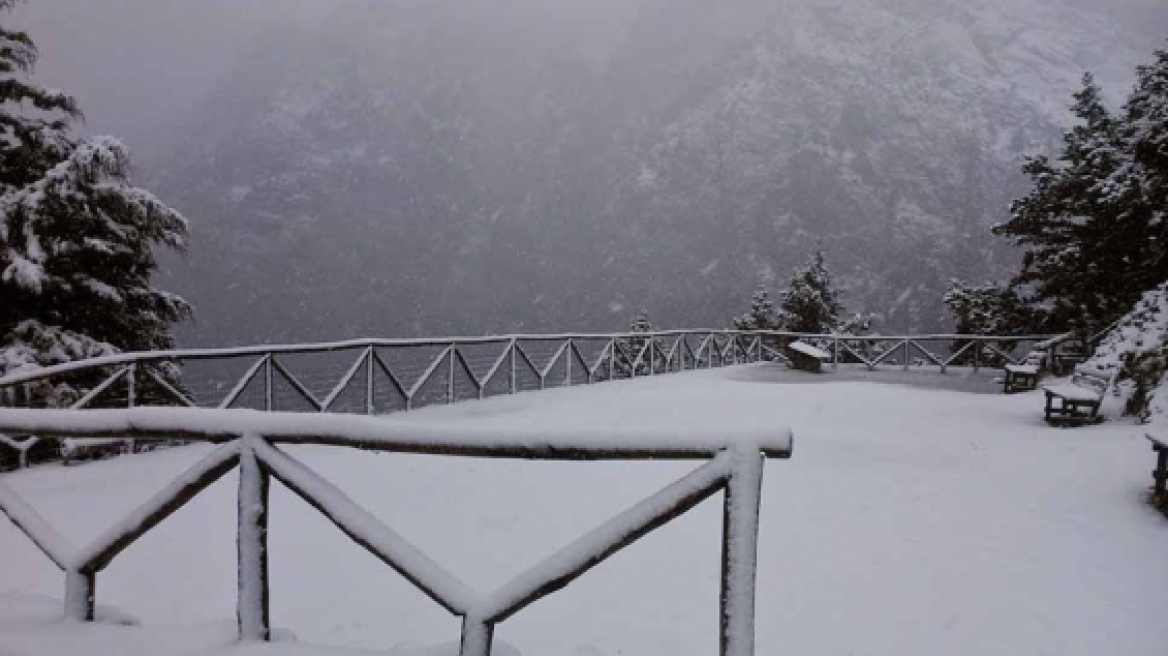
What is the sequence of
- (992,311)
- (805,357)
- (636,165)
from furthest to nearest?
(636,165), (992,311), (805,357)

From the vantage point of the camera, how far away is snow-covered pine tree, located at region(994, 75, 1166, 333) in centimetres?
1880

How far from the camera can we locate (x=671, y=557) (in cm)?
503

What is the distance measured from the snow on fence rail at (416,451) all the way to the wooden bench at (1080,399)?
31.4 feet

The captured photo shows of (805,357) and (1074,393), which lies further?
(805,357)

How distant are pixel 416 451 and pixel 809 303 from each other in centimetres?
3164

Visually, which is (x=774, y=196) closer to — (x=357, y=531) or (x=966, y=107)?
(x=966, y=107)

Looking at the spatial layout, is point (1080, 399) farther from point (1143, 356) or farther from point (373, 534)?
point (373, 534)

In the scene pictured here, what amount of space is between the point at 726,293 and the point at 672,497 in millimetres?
101978

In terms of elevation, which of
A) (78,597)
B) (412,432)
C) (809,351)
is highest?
(809,351)

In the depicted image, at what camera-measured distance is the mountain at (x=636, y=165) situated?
10319cm

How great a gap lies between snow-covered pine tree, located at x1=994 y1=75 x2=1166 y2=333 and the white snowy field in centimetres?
1263

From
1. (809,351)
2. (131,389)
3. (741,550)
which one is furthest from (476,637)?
(809,351)

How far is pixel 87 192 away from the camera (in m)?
11.6

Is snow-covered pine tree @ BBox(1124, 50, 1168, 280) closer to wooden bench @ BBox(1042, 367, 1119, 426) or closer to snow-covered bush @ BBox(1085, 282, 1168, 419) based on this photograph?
snow-covered bush @ BBox(1085, 282, 1168, 419)
